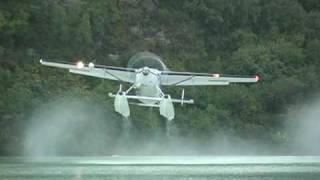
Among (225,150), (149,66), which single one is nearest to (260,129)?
(225,150)

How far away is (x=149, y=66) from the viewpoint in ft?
260

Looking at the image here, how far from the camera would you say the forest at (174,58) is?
111 metres

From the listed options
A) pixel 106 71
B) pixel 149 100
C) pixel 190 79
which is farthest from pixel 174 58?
pixel 149 100

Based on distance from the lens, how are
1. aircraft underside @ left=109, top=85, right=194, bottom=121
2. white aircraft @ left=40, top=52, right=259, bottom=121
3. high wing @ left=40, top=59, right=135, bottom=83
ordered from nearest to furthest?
1. aircraft underside @ left=109, top=85, right=194, bottom=121
2. white aircraft @ left=40, top=52, right=259, bottom=121
3. high wing @ left=40, top=59, right=135, bottom=83

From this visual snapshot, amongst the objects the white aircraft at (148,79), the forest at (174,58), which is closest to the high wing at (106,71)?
the white aircraft at (148,79)

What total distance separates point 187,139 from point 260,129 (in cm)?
840

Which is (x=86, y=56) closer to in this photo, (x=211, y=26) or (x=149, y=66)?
(x=211, y=26)

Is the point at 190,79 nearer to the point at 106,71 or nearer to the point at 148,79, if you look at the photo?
the point at 106,71

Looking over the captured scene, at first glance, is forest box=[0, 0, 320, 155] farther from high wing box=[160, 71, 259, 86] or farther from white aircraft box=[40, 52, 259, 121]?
high wing box=[160, 71, 259, 86]

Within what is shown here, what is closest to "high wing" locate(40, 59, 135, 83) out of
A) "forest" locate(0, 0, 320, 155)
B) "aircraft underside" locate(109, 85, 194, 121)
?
"aircraft underside" locate(109, 85, 194, 121)

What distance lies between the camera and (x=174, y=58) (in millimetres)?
135625

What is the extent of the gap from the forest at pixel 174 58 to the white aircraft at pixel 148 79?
22848 millimetres

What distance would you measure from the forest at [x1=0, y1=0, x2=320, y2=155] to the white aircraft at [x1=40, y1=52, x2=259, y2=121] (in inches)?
900

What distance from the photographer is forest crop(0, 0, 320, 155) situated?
111375 mm
